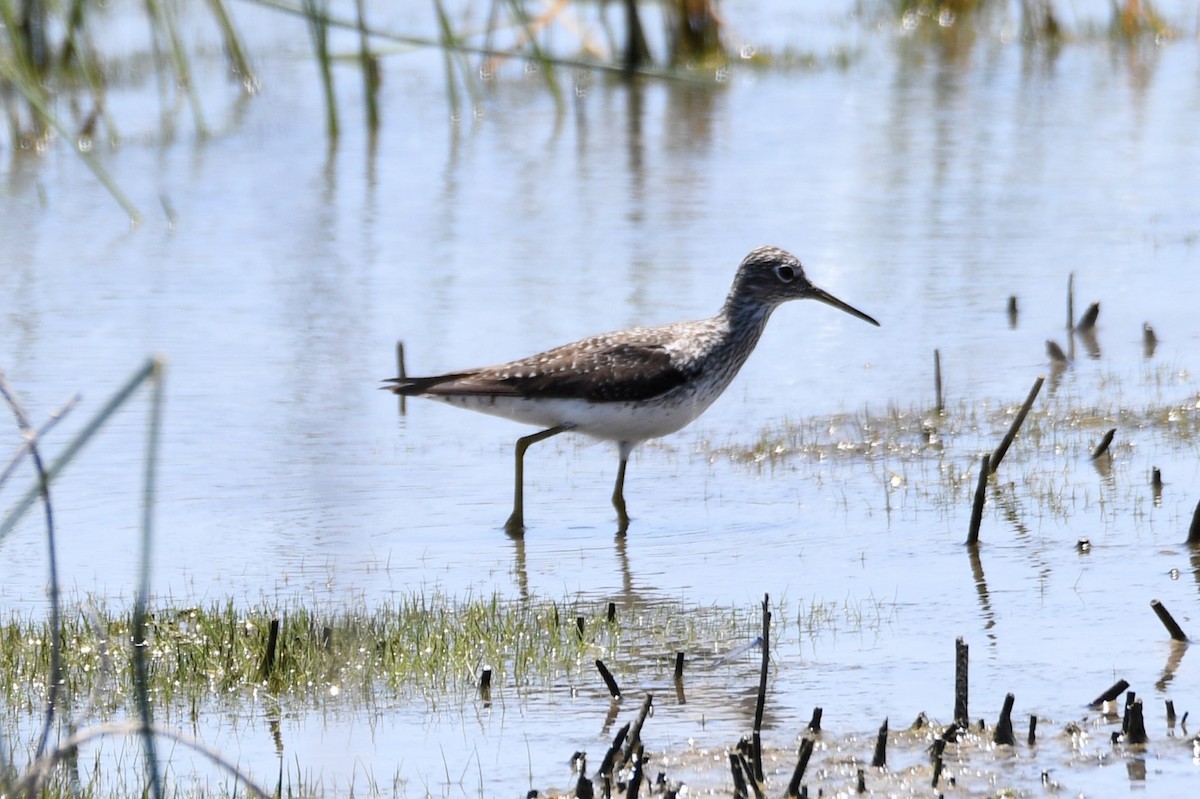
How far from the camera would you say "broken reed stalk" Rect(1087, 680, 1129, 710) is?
535 cm

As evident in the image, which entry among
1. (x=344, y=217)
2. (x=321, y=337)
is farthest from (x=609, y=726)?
(x=344, y=217)

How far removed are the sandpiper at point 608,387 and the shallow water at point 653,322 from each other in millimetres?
399

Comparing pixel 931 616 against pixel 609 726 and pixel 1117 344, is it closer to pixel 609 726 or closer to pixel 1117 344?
pixel 609 726

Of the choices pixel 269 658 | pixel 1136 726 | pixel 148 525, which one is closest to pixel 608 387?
pixel 269 658

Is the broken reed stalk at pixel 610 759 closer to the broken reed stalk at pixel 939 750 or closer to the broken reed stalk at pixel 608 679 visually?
the broken reed stalk at pixel 608 679

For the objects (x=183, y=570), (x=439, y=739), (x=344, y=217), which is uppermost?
(x=344, y=217)

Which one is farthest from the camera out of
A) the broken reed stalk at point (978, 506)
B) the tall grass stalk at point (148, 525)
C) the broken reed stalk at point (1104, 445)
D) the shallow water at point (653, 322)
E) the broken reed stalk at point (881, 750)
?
the broken reed stalk at point (1104, 445)

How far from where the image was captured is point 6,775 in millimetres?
3498

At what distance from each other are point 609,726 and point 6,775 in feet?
8.12

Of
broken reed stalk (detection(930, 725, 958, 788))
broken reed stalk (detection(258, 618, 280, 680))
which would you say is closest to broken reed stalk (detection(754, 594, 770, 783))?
broken reed stalk (detection(930, 725, 958, 788))

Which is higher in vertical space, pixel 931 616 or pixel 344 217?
pixel 344 217

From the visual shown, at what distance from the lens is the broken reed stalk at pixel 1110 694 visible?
535cm

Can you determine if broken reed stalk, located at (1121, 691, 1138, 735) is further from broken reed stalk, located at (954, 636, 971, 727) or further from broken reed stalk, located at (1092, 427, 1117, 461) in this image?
broken reed stalk, located at (1092, 427, 1117, 461)

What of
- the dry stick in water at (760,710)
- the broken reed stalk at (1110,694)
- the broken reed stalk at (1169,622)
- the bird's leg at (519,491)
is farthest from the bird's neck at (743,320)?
the dry stick in water at (760,710)
